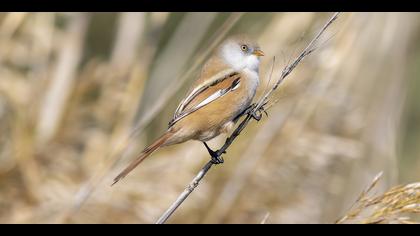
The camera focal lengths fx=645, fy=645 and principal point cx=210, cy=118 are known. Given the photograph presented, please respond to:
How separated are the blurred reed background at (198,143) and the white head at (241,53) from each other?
0.16 m

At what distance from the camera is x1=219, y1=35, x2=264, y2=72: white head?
258 centimetres

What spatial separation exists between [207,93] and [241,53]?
28cm

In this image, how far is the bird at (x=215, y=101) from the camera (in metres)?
2.35

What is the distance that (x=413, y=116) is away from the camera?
3.81m

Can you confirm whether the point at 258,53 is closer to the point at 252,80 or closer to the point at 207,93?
the point at 252,80

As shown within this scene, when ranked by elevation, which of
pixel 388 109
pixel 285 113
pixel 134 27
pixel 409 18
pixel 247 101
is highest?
pixel 409 18

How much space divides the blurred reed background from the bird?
0.22 m

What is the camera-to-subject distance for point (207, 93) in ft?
8.02

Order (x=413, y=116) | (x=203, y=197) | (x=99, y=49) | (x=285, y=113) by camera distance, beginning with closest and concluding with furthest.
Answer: (x=285, y=113)
(x=203, y=197)
(x=413, y=116)
(x=99, y=49)

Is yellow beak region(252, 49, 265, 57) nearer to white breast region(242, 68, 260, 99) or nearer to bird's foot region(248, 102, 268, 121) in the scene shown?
white breast region(242, 68, 260, 99)

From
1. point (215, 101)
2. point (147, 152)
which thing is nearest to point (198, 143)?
point (215, 101)

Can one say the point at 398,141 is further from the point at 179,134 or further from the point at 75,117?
the point at 75,117

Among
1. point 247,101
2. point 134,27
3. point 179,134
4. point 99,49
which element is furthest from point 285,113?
point 99,49

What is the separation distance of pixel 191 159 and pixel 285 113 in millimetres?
499
